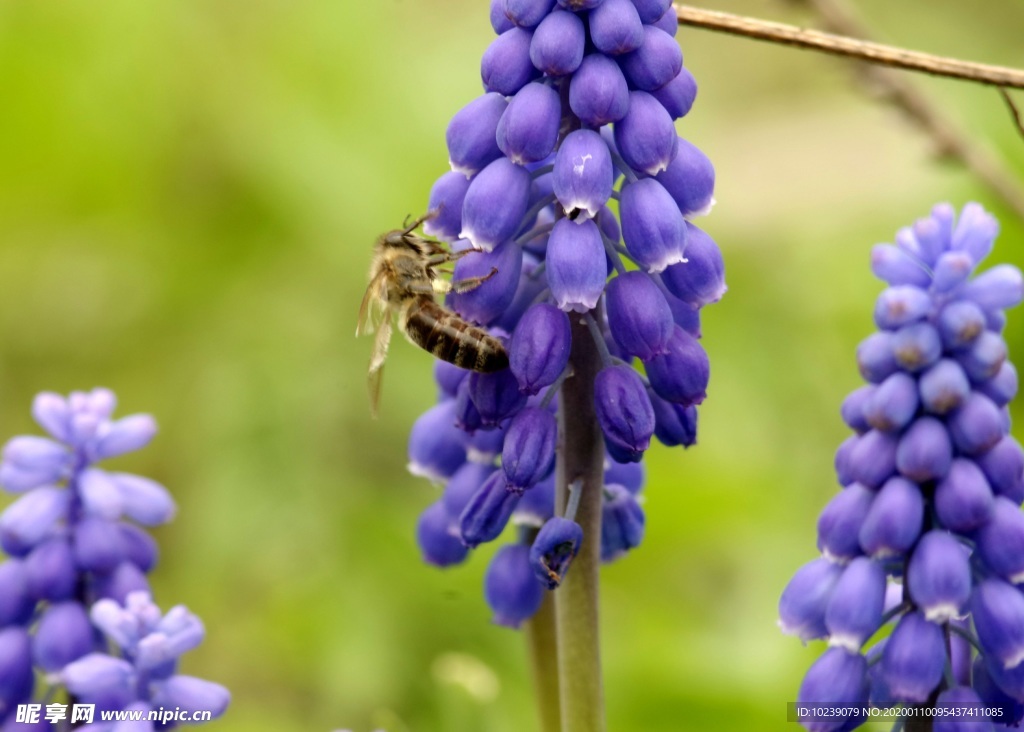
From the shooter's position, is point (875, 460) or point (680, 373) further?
point (680, 373)

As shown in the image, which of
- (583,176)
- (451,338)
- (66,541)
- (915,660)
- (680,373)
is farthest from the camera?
(66,541)

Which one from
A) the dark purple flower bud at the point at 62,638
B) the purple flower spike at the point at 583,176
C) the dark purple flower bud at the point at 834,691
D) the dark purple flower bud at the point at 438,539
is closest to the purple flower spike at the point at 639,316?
the purple flower spike at the point at 583,176

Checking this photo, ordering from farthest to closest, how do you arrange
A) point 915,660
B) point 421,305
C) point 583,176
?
point 421,305 → point 583,176 → point 915,660

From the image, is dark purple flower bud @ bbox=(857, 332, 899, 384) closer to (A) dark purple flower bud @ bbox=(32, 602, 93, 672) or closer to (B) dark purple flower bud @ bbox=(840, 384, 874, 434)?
(B) dark purple flower bud @ bbox=(840, 384, 874, 434)

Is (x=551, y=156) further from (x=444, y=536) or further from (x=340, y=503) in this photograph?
(x=340, y=503)

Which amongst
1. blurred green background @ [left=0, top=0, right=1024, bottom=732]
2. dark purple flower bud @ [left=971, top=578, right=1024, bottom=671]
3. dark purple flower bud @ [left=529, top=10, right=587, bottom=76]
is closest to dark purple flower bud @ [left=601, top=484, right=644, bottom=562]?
dark purple flower bud @ [left=971, top=578, right=1024, bottom=671]

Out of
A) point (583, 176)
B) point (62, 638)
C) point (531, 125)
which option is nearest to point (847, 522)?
point (583, 176)

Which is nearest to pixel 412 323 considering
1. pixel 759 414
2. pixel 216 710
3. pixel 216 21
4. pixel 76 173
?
pixel 216 710

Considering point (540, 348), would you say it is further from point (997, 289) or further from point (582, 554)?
point (997, 289)
